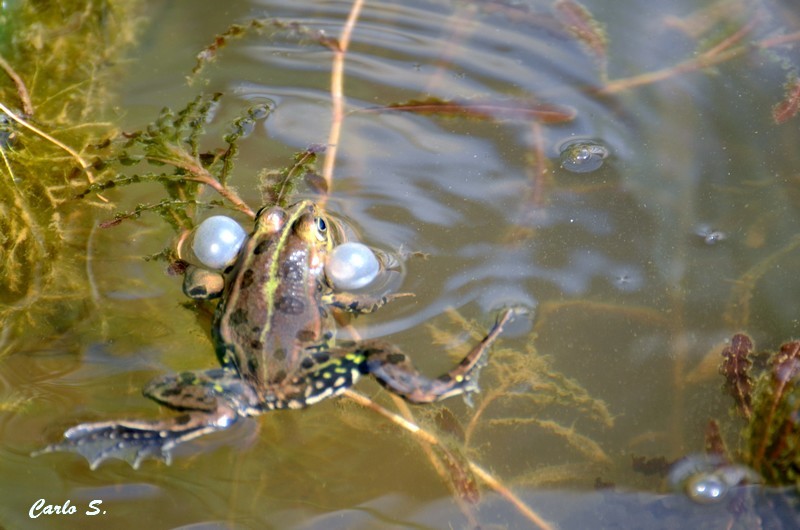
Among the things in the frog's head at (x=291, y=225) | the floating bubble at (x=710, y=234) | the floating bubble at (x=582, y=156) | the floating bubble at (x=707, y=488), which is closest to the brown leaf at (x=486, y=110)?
the floating bubble at (x=582, y=156)

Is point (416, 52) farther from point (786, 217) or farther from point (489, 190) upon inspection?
point (786, 217)

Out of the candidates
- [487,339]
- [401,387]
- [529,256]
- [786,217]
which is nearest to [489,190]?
[529,256]

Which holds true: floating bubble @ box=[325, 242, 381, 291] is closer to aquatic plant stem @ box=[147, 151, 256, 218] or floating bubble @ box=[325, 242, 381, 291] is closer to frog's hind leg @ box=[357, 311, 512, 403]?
frog's hind leg @ box=[357, 311, 512, 403]

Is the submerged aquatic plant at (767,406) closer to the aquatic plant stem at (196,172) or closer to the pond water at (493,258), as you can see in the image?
the pond water at (493,258)

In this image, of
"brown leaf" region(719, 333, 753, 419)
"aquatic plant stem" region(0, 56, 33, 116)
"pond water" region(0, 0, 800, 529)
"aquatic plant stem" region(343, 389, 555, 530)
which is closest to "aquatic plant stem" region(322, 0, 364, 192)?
"pond water" region(0, 0, 800, 529)

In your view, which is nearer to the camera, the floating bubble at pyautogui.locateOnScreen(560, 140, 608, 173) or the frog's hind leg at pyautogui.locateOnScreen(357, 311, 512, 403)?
the frog's hind leg at pyautogui.locateOnScreen(357, 311, 512, 403)
